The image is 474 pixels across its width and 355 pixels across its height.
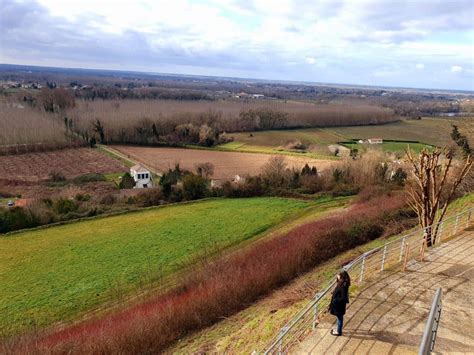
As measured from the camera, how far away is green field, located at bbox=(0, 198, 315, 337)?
63.7ft

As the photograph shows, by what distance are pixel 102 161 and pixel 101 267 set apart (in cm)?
4403

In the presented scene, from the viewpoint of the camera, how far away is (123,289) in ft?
67.4

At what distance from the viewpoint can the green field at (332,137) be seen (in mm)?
72312

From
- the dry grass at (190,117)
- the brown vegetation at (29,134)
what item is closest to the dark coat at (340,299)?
the brown vegetation at (29,134)

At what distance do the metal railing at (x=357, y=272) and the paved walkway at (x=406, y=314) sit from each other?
1.10 feet

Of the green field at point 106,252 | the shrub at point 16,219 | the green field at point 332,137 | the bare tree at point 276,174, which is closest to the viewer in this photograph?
the green field at point 106,252

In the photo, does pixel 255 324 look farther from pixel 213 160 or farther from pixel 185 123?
pixel 185 123

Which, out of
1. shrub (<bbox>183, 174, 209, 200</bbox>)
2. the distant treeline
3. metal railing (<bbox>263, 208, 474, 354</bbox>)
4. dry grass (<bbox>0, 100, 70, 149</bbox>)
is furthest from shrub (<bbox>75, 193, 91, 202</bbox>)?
the distant treeline

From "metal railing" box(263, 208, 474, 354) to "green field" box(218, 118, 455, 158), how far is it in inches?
1950

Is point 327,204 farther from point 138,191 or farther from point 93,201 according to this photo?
point 93,201

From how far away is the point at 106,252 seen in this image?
85.0 feet

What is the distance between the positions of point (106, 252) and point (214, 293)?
12.5 metres

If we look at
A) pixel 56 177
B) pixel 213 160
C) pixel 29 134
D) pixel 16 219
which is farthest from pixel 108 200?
pixel 29 134

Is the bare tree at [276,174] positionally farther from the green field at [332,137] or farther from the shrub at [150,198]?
the green field at [332,137]
